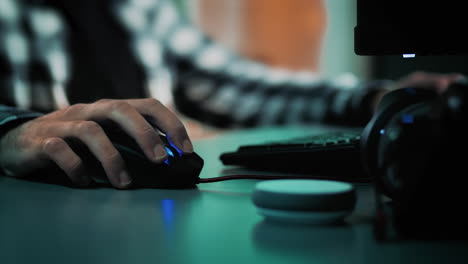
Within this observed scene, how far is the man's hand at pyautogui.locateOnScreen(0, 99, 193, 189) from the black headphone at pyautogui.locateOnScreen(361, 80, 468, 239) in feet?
0.79

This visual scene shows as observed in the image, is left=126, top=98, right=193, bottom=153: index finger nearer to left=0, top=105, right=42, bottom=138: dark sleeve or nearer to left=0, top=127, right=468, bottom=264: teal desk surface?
left=0, top=127, right=468, bottom=264: teal desk surface

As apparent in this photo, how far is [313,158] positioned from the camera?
0.60 meters

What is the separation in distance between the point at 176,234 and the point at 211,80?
5.01 feet

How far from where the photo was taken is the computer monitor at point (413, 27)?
1.52 ft

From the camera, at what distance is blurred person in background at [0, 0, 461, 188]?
4.88 feet

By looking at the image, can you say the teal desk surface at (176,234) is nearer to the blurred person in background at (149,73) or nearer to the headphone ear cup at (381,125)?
the headphone ear cup at (381,125)

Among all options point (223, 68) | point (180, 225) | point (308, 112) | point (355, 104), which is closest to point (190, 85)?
point (223, 68)

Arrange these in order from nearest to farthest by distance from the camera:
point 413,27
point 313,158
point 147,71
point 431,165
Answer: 1. point 431,165
2. point 413,27
3. point 313,158
4. point 147,71

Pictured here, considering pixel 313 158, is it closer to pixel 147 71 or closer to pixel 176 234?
pixel 176 234

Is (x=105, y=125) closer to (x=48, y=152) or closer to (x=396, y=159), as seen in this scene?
(x=48, y=152)

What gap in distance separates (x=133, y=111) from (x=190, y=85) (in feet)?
4.37

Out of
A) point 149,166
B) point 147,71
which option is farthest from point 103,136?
point 147,71

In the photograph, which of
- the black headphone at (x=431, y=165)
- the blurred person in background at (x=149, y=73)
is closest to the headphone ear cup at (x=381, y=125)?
the black headphone at (x=431, y=165)

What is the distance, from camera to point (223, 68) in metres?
1.90
